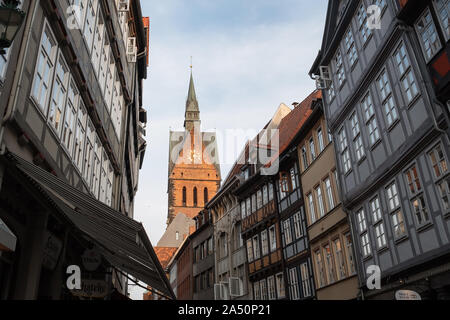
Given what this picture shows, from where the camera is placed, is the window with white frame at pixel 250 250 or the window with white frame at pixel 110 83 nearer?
the window with white frame at pixel 110 83

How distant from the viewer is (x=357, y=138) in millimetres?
16891

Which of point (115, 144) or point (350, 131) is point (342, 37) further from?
point (115, 144)

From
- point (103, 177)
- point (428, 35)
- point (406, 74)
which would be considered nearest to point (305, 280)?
point (103, 177)

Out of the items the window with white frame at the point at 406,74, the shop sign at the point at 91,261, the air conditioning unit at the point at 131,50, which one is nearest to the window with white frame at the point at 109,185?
the shop sign at the point at 91,261

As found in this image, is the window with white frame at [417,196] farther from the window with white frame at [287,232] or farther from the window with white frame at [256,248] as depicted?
the window with white frame at [256,248]

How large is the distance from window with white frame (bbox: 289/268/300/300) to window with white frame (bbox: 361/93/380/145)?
10.6 metres

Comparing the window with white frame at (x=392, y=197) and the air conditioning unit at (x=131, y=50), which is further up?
the air conditioning unit at (x=131, y=50)

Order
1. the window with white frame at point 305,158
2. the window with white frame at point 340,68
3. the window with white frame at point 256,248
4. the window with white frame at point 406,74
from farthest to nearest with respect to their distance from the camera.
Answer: the window with white frame at point 256,248 → the window with white frame at point 305,158 → the window with white frame at point 340,68 → the window with white frame at point 406,74

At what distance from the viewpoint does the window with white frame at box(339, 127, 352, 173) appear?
17.8m

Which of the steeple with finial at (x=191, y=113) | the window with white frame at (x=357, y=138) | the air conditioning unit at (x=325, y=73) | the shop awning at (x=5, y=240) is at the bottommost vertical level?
the shop awning at (x=5, y=240)

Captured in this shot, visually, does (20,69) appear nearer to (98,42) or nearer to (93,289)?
(93,289)

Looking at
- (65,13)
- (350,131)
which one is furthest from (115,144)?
(350,131)

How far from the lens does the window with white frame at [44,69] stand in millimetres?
8312

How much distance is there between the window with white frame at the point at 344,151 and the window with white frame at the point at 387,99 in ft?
10.9
